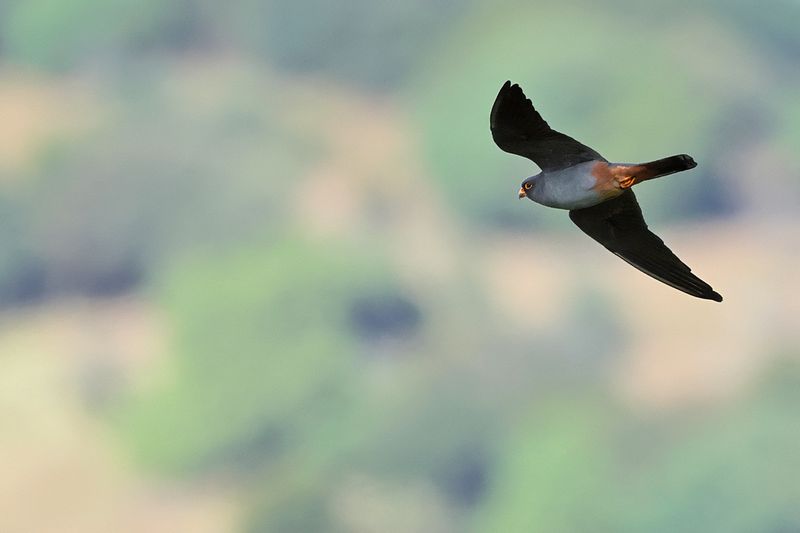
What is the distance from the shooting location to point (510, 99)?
26016 millimetres

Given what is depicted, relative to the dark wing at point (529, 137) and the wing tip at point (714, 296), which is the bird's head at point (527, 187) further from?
the wing tip at point (714, 296)

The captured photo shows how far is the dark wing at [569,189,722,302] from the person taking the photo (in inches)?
1133

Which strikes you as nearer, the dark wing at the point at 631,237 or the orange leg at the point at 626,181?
the orange leg at the point at 626,181

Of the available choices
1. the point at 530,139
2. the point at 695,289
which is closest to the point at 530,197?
the point at 530,139

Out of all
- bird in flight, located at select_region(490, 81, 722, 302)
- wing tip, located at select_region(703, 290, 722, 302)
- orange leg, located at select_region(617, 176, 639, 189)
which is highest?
bird in flight, located at select_region(490, 81, 722, 302)

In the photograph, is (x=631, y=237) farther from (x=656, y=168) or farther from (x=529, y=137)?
(x=656, y=168)

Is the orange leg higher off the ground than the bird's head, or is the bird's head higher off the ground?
the bird's head

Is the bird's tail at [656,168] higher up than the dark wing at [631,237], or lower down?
lower down

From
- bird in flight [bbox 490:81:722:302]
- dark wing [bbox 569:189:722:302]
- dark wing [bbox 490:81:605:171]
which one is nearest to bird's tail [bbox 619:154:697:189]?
bird in flight [bbox 490:81:722:302]

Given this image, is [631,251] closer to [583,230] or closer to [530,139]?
[583,230]

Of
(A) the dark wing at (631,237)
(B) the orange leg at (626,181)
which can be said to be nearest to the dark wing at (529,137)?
(B) the orange leg at (626,181)

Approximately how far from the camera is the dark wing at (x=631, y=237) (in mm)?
28766

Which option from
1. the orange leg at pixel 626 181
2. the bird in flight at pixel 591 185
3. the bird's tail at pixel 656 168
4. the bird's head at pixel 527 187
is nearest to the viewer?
the bird's tail at pixel 656 168

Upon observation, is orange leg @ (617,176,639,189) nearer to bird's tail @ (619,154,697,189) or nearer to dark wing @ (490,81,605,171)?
bird's tail @ (619,154,697,189)
